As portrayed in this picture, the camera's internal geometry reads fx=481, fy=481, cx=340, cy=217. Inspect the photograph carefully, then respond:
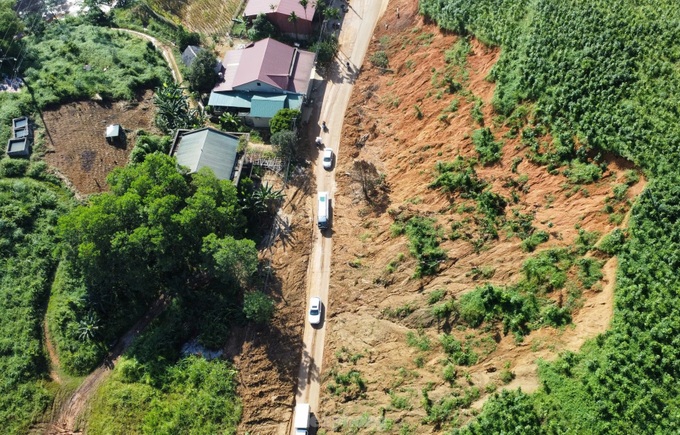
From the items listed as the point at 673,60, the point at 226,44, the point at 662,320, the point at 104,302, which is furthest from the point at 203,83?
the point at 662,320

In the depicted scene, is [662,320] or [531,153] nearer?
[662,320]

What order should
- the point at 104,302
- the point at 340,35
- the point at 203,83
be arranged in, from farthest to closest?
1. the point at 340,35
2. the point at 203,83
3. the point at 104,302

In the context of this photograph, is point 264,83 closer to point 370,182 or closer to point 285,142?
point 285,142

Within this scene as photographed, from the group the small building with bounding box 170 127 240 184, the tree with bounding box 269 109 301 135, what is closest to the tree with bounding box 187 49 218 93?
the small building with bounding box 170 127 240 184

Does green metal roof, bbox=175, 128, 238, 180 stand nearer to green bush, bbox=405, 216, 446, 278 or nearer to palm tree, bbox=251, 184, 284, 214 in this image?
palm tree, bbox=251, 184, 284, 214

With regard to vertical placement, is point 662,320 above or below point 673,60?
below

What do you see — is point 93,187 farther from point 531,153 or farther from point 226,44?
point 531,153
